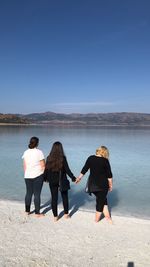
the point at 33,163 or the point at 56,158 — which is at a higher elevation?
the point at 56,158

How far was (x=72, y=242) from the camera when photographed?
433 centimetres

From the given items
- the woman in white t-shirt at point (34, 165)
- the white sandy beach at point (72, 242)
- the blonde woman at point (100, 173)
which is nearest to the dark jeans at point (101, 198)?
the blonde woman at point (100, 173)

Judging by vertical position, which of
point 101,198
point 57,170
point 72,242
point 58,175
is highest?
point 57,170

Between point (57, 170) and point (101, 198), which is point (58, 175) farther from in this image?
point (101, 198)

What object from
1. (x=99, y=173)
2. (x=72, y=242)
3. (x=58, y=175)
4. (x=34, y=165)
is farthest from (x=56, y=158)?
(x=72, y=242)

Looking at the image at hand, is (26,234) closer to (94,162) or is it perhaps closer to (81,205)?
(94,162)

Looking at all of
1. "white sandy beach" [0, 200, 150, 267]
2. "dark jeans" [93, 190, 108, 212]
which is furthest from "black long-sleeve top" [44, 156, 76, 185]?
"white sandy beach" [0, 200, 150, 267]

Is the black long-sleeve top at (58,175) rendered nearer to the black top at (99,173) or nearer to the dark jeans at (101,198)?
the black top at (99,173)

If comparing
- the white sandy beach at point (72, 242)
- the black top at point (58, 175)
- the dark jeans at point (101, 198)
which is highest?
the black top at point (58, 175)

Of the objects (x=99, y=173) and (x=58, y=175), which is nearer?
(x=99, y=173)

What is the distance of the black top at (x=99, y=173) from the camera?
510 centimetres

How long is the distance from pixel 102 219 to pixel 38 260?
198 cm

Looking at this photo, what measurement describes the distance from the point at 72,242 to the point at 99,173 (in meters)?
1.32

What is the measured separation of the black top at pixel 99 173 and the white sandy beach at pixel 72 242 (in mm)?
692
